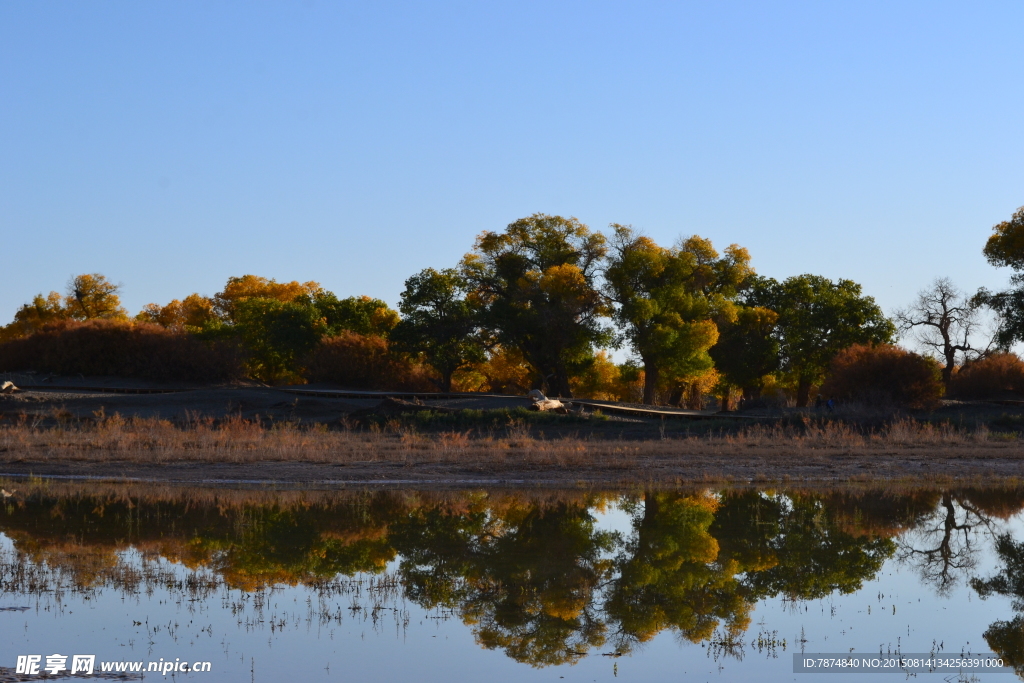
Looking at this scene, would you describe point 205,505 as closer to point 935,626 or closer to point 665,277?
point 935,626

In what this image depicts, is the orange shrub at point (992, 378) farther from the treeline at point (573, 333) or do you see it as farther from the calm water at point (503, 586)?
the calm water at point (503, 586)

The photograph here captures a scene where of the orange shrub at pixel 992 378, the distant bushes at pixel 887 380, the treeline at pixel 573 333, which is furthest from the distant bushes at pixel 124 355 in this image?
the orange shrub at pixel 992 378

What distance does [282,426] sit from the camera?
33.9 meters

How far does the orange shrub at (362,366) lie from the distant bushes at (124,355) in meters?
4.51

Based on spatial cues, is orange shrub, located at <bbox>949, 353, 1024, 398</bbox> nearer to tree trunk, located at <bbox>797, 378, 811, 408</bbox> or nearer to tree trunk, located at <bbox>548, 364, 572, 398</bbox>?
tree trunk, located at <bbox>797, 378, 811, 408</bbox>

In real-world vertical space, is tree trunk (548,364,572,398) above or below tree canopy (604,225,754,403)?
below

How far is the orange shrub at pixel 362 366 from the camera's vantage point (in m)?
52.4

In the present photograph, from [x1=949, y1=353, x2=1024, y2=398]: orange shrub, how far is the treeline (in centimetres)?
8

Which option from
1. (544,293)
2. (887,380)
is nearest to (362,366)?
(544,293)

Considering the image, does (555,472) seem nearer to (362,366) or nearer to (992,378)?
(992,378)

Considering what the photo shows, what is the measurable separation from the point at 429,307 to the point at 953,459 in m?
34.7

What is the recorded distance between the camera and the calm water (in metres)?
8.21

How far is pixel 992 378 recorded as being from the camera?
4550 centimetres

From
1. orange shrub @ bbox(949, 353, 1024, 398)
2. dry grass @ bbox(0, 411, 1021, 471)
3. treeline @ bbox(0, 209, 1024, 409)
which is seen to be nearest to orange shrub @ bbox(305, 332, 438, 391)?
treeline @ bbox(0, 209, 1024, 409)
